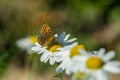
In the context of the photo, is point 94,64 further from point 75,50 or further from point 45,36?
point 45,36

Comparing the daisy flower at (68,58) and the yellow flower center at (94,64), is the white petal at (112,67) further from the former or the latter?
the daisy flower at (68,58)

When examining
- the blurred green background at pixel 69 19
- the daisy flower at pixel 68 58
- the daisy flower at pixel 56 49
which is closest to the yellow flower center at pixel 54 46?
the daisy flower at pixel 56 49

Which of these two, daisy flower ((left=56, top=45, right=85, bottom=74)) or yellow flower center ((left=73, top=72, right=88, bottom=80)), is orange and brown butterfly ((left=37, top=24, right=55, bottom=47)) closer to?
daisy flower ((left=56, top=45, right=85, bottom=74))

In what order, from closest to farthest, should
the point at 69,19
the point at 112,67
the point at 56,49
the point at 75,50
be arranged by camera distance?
the point at 112,67 < the point at 75,50 < the point at 56,49 < the point at 69,19

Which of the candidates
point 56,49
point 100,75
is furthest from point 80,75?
point 56,49

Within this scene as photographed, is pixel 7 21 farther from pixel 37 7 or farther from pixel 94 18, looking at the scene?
pixel 94 18

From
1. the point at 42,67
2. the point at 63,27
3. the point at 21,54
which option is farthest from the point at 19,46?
the point at 63,27
